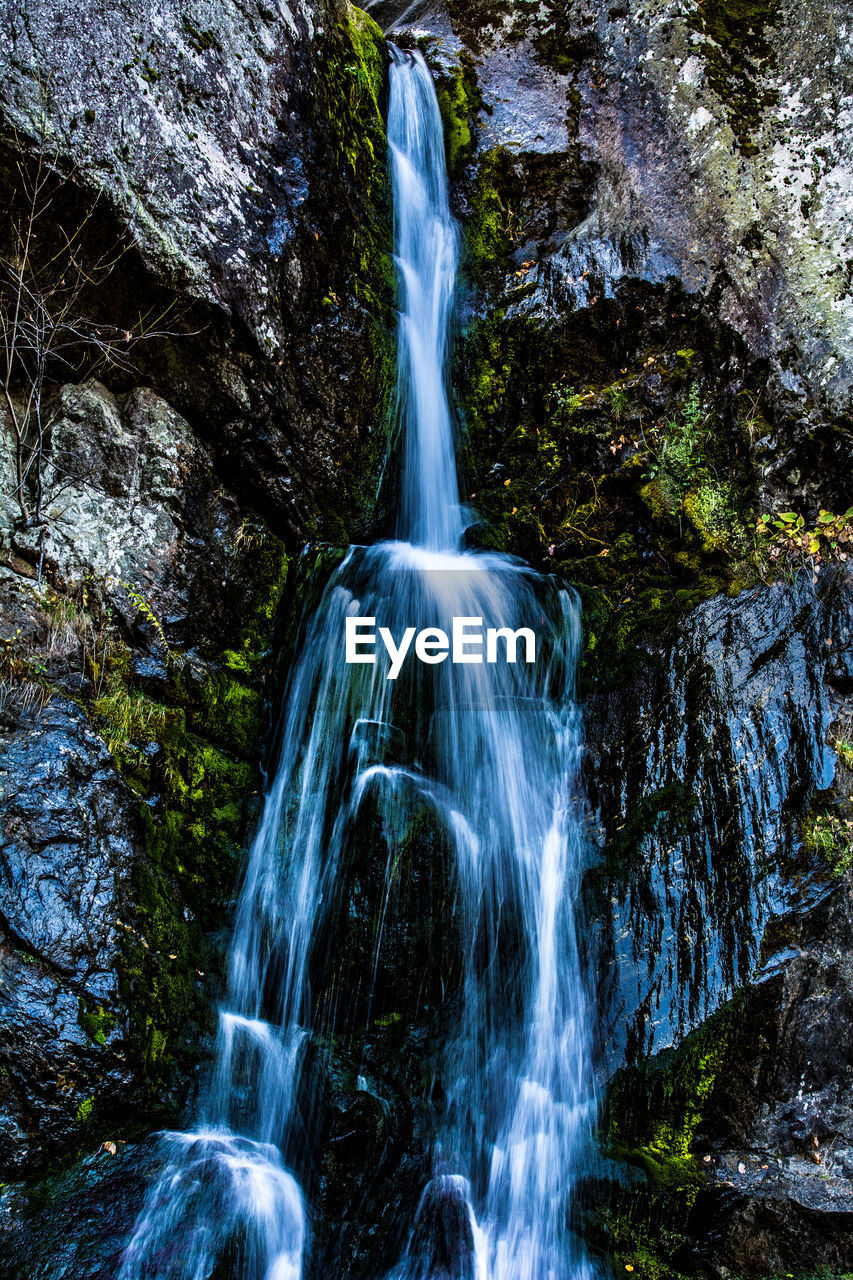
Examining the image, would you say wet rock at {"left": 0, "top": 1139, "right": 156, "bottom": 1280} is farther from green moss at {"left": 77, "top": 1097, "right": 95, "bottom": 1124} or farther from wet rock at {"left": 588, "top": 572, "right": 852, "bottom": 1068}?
wet rock at {"left": 588, "top": 572, "right": 852, "bottom": 1068}

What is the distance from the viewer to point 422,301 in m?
6.79

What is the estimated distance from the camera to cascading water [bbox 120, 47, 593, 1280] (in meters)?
3.59

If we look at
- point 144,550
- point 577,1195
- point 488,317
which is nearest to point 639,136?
point 488,317

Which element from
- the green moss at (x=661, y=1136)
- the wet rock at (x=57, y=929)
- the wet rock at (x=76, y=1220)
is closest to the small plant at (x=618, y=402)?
the green moss at (x=661, y=1136)

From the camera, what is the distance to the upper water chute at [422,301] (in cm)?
633

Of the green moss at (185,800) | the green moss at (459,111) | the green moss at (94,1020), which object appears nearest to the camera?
the green moss at (94,1020)

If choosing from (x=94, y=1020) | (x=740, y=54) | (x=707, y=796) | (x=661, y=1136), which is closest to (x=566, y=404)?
(x=740, y=54)

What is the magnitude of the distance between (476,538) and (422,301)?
2430mm

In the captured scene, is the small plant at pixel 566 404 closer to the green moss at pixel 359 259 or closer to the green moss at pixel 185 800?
the green moss at pixel 359 259

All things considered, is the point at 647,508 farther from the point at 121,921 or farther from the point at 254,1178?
the point at 254,1178

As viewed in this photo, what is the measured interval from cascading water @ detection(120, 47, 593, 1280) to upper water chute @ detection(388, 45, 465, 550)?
52cm

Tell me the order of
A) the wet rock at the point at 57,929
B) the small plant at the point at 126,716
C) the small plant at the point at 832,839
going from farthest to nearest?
the small plant at the point at 126,716 < the small plant at the point at 832,839 < the wet rock at the point at 57,929

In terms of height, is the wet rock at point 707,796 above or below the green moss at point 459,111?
below

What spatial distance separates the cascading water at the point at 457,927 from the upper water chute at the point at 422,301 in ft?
1.69
